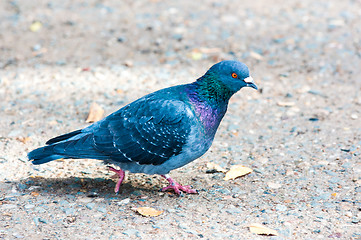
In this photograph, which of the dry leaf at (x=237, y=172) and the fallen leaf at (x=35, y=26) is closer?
the dry leaf at (x=237, y=172)

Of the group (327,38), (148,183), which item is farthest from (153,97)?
(327,38)

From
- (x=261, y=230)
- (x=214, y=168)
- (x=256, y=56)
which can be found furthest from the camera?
(x=256, y=56)

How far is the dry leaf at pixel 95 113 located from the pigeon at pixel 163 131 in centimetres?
150

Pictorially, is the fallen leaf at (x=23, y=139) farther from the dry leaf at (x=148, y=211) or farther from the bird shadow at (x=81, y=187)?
the dry leaf at (x=148, y=211)

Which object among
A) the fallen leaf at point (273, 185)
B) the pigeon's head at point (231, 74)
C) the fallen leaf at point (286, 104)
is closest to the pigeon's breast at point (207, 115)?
the pigeon's head at point (231, 74)

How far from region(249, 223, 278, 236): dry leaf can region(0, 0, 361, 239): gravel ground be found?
0.14 feet

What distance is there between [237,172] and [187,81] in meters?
2.43

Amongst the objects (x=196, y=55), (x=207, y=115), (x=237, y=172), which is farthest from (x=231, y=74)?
(x=196, y=55)

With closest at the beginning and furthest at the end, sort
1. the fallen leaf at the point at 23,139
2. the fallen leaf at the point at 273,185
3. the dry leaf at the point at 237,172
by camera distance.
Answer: the fallen leaf at the point at 273,185 < the dry leaf at the point at 237,172 < the fallen leaf at the point at 23,139

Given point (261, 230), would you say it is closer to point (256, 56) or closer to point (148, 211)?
point (148, 211)

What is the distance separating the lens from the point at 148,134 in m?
4.36

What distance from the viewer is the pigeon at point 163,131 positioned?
4301 mm

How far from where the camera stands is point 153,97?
14.7 ft

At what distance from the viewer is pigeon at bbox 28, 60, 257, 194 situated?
430 centimetres
